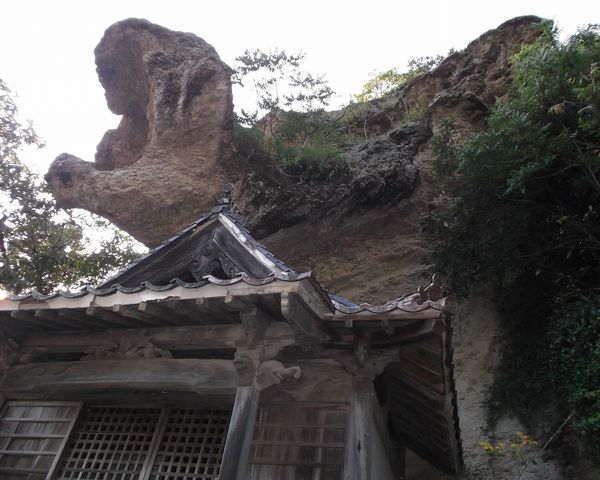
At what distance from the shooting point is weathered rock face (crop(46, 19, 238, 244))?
14.5 m

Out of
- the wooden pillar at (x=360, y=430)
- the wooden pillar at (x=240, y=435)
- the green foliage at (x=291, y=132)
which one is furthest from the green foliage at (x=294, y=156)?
the wooden pillar at (x=240, y=435)

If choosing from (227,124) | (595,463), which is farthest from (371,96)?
(595,463)

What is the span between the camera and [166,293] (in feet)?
15.6

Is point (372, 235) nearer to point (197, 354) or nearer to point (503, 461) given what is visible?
point (503, 461)

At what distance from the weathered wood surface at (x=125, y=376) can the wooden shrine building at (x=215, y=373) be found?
0.02 metres

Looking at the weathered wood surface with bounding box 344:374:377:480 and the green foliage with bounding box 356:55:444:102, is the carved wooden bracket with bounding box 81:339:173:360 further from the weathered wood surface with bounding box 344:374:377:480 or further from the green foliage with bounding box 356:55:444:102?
the green foliage with bounding box 356:55:444:102

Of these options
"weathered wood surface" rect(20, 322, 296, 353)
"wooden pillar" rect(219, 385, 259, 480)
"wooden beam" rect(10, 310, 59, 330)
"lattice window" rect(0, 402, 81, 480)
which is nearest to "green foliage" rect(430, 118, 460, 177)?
"weathered wood surface" rect(20, 322, 296, 353)

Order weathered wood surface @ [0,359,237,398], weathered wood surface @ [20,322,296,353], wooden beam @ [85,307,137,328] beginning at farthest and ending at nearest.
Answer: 1. weathered wood surface @ [0,359,237,398]
2. weathered wood surface @ [20,322,296,353]
3. wooden beam @ [85,307,137,328]

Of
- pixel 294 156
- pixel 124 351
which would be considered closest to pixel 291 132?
pixel 294 156

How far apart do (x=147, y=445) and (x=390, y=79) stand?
18177 millimetres

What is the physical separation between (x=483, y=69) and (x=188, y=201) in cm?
937

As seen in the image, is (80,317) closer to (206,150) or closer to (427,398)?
(427,398)

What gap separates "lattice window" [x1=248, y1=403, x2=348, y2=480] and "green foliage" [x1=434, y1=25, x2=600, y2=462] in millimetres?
5423

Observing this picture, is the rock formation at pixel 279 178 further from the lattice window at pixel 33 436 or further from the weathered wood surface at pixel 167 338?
the lattice window at pixel 33 436
